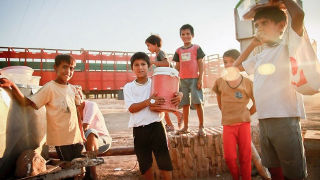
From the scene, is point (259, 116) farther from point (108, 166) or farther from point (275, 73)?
point (108, 166)

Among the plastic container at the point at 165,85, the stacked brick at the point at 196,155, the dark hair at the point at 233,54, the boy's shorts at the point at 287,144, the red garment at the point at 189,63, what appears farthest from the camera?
the red garment at the point at 189,63

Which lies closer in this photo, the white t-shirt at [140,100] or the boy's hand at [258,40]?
the boy's hand at [258,40]

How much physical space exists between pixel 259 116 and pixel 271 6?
826mm

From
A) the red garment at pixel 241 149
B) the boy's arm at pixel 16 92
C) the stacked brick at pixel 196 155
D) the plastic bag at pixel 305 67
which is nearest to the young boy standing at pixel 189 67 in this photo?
the stacked brick at pixel 196 155

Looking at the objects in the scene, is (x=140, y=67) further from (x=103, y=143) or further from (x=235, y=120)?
(x=103, y=143)

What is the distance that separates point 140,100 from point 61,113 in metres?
0.96

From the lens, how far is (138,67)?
7.00 ft

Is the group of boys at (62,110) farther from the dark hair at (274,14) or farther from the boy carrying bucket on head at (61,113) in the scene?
the dark hair at (274,14)

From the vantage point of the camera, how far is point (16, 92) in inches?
78.8

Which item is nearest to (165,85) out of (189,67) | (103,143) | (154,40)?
(103,143)

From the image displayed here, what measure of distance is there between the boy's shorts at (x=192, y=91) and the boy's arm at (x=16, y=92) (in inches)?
87.7

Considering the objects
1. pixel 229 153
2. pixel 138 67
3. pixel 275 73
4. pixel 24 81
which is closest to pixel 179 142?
pixel 229 153

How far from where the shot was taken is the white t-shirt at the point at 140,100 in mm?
2004

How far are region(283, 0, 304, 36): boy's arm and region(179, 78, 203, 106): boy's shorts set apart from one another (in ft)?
6.94
